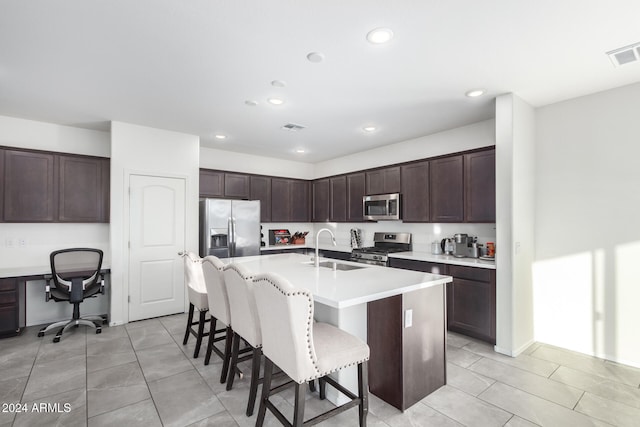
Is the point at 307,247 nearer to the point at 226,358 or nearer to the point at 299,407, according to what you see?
the point at 226,358

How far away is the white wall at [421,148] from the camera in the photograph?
4125 millimetres

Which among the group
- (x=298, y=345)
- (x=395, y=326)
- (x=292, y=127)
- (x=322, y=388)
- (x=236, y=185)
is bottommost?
(x=322, y=388)

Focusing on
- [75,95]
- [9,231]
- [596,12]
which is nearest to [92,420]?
[75,95]

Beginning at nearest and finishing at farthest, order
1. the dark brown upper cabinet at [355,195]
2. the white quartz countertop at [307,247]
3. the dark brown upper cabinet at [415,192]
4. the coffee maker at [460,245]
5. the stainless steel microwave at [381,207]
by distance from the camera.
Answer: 1. the coffee maker at [460,245]
2. the dark brown upper cabinet at [415,192]
3. the stainless steel microwave at [381,207]
4. the dark brown upper cabinet at [355,195]
5. the white quartz countertop at [307,247]

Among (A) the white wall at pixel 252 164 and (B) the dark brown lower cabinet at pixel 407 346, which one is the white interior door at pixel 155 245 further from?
(B) the dark brown lower cabinet at pixel 407 346

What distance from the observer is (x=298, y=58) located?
2471mm

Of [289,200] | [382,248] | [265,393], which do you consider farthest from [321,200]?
[265,393]

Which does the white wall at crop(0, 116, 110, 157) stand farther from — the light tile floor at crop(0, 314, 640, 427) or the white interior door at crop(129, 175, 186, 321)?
the light tile floor at crop(0, 314, 640, 427)

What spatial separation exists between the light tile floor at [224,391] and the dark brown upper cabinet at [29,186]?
1.51 meters

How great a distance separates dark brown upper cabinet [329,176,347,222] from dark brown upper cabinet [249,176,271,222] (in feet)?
3.98

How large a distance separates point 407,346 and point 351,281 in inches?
23.5

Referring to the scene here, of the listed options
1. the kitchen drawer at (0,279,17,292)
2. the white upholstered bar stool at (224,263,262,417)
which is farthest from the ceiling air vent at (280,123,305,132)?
the kitchen drawer at (0,279,17,292)

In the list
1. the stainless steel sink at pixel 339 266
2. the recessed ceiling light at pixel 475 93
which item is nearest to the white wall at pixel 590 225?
the recessed ceiling light at pixel 475 93

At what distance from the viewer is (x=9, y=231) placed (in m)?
3.93
